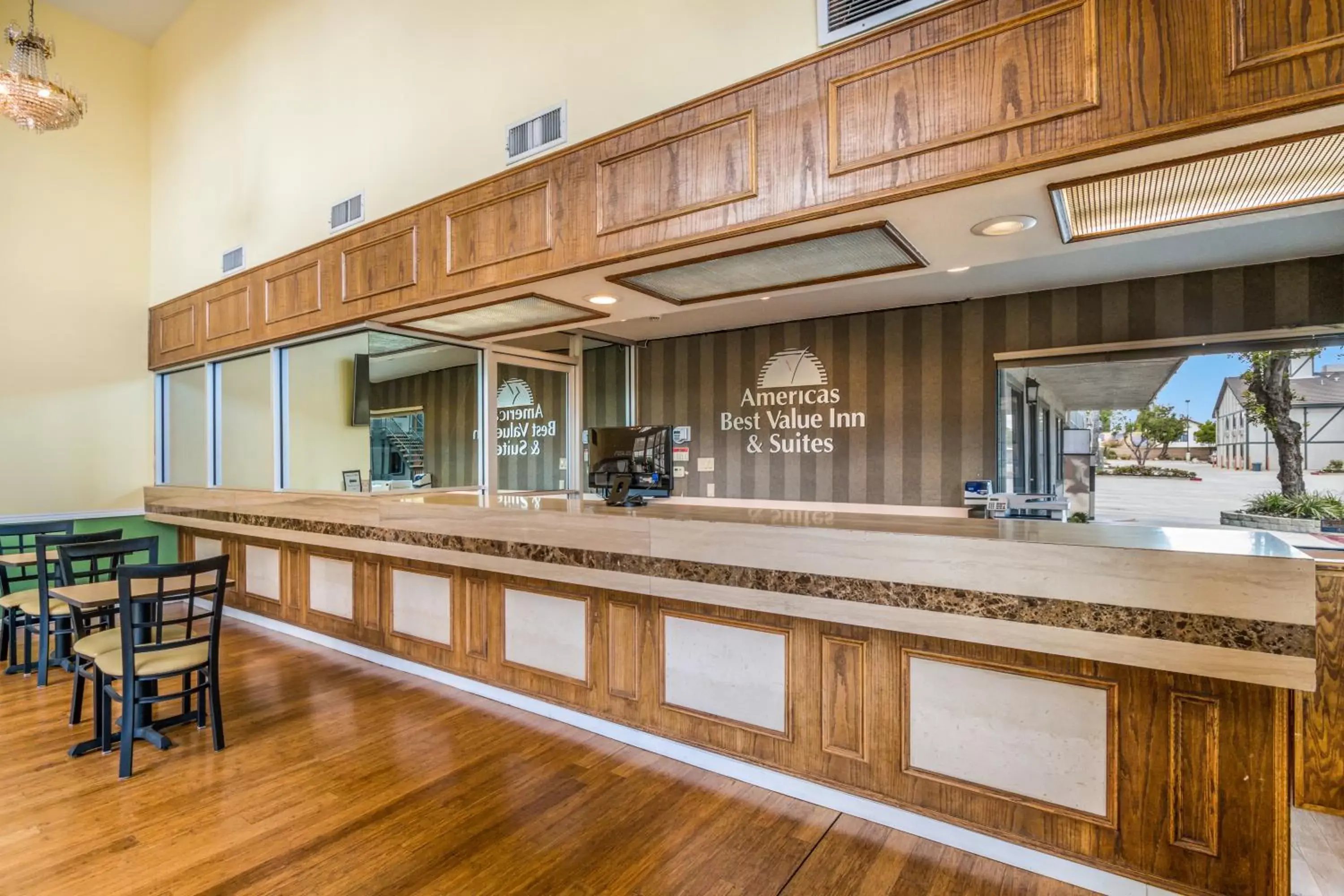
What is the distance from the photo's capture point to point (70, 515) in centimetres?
588

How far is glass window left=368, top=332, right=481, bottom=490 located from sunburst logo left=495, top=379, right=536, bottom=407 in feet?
0.54

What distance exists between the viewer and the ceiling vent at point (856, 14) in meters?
2.13

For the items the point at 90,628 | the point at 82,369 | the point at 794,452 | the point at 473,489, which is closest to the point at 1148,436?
the point at 794,452

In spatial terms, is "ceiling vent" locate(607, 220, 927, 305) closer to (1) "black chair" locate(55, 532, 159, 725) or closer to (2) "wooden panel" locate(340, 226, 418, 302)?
(2) "wooden panel" locate(340, 226, 418, 302)

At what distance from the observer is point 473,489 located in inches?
193

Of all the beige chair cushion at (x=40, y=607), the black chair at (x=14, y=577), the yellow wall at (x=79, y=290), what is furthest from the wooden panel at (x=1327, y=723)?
the yellow wall at (x=79, y=290)

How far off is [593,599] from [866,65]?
267 centimetres

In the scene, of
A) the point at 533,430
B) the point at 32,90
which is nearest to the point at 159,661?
the point at 533,430

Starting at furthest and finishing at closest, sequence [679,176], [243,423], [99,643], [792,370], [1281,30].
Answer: [243,423] → [792,370] → [99,643] → [679,176] → [1281,30]

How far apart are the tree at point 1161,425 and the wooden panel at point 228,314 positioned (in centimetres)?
692

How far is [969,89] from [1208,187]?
2.96ft

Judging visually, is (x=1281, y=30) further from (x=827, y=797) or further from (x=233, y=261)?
(x=233, y=261)

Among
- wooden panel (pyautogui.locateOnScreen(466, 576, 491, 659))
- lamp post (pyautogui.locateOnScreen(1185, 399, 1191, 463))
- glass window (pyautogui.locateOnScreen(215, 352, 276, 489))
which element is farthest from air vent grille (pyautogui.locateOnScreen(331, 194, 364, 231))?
lamp post (pyautogui.locateOnScreen(1185, 399, 1191, 463))

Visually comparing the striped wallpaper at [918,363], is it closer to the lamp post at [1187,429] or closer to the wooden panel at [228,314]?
the lamp post at [1187,429]
